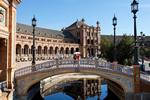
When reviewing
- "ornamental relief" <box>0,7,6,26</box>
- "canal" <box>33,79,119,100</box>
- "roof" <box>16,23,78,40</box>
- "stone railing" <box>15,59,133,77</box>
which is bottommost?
"canal" <box>33,79,119,100</box>

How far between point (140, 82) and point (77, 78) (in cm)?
2207

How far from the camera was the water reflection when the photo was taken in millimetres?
31859

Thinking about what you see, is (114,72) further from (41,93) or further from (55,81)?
(55,81)

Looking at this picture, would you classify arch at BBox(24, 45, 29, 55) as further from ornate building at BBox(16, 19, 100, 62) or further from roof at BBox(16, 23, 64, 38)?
roof at BBox(16, 23, 64, 38)

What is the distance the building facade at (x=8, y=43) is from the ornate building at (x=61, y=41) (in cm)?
4571

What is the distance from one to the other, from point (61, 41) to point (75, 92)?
202 ft

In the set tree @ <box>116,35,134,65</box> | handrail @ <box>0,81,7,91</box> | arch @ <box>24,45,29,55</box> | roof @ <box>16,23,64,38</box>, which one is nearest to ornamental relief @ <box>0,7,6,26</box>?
handrail @ <box>0,81,7,91</box>

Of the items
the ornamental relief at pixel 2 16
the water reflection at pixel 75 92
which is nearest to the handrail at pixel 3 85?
the ornamental relief at pixel 2 16

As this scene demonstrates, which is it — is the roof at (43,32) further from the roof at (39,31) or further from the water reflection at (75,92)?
the water reflection at (75,92)

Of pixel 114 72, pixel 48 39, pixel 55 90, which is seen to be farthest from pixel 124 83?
pixel 48 39

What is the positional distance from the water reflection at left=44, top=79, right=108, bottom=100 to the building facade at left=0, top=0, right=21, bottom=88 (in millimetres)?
8894

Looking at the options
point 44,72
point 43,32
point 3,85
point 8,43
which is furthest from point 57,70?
point 43,32

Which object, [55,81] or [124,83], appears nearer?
[124,83]

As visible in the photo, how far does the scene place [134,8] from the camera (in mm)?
19125
